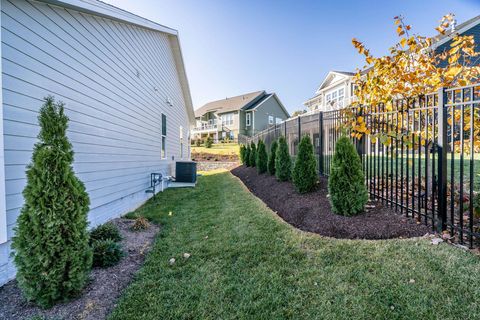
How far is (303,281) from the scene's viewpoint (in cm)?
246

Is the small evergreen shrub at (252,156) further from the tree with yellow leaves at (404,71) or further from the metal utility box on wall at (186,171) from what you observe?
the tree with yellow leaves at (404,71)

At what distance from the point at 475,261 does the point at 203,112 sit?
124 feet

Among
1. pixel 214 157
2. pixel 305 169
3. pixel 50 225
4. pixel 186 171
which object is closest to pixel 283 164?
pixel 305 169

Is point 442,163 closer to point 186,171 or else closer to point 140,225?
point 140,225

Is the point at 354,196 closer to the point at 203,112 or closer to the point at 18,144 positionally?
the point at 18,144

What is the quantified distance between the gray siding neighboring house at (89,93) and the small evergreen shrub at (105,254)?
2.87 feet

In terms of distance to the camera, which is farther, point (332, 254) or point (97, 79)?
point (97, 79)

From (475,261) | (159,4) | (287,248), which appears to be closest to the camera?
(475,261)

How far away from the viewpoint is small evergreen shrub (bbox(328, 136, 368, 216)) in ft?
12.5

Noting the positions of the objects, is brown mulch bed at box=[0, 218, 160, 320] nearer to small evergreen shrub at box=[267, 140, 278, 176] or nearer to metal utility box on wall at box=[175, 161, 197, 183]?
small evergreen shrub at box=[267, 140, 278, 176]

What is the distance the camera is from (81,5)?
380cm

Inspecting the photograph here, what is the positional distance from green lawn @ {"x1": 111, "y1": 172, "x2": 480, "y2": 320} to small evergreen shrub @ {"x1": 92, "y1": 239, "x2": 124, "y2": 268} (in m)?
0.41

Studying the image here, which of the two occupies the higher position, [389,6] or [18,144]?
[389,6]

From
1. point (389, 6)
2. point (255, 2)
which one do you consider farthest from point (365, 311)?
point (255, 2)
